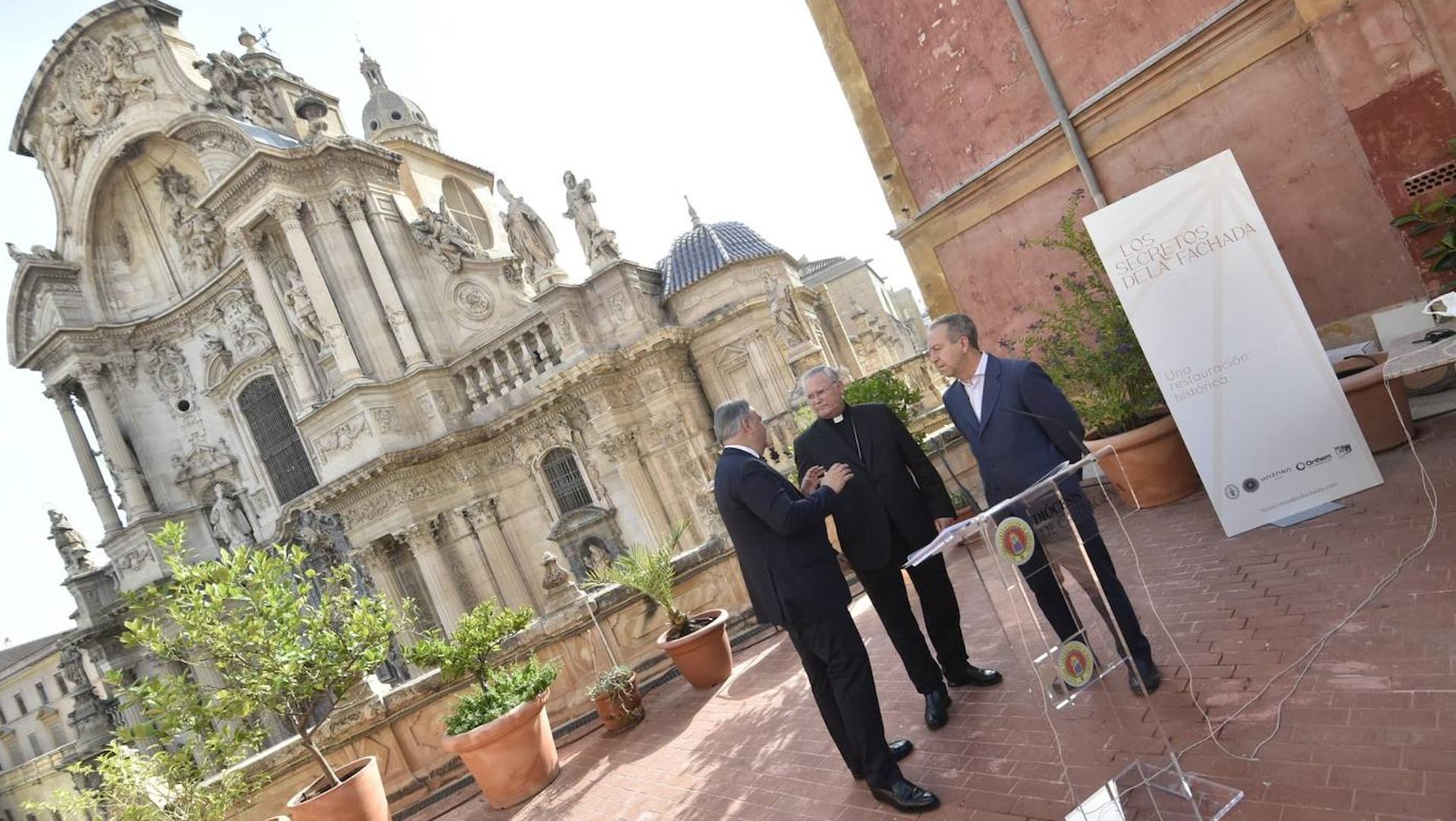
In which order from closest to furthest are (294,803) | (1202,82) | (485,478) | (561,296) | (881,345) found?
(294,803) < (1202,82) < (561,296) < (485,478) < (881,345)

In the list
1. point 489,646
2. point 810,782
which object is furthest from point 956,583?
point 489,646

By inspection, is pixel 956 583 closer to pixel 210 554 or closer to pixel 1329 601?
pixel 1329 601

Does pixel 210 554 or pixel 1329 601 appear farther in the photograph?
pixel 210 554

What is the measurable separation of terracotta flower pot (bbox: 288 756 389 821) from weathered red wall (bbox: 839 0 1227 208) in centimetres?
784

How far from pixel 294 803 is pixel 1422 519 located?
734cm

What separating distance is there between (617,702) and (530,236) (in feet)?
34.9

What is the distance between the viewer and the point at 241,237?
53.9 feet

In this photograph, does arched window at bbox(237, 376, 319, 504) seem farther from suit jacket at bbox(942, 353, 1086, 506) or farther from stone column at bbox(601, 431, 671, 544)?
suit jacket at bbox(942, 353, 1086, 506)

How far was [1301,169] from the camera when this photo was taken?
5.81 meters

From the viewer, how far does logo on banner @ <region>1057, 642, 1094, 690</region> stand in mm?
2748

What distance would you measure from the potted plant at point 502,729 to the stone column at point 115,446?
20.0 m

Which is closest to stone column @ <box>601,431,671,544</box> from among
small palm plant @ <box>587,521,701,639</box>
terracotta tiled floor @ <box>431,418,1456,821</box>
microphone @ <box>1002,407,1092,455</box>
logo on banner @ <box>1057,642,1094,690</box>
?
small palm plant @ <box>587,521,701,639</box>

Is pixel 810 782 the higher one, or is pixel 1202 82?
pixel 1202 82

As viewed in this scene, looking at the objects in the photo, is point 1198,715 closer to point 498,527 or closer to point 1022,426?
point 1022,426
